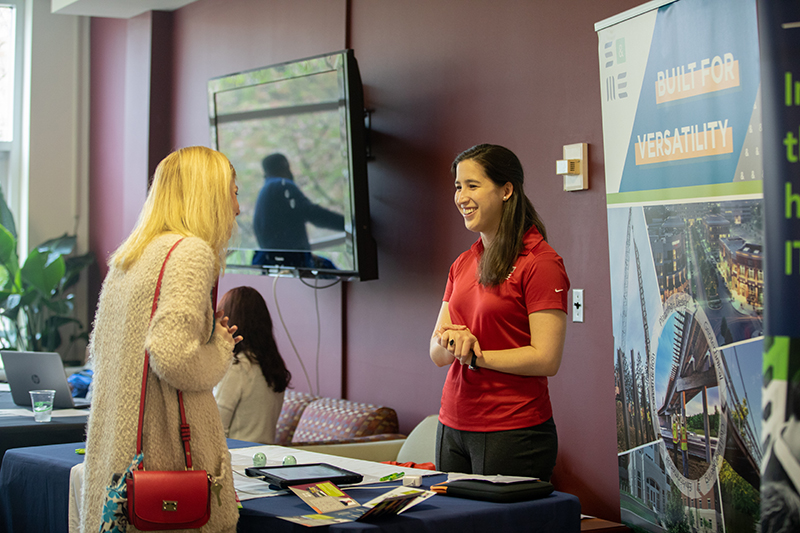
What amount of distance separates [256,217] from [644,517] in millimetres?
2513

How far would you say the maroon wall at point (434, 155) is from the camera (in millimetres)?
3020

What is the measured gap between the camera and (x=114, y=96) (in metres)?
5.99

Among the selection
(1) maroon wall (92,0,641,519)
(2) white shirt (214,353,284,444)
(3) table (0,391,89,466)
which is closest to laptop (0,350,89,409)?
(3) table (0,391,89,466)

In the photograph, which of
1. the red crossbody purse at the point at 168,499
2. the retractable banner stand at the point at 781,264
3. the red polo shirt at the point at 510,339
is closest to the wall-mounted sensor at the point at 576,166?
the red polo shirt at the point at 510,339

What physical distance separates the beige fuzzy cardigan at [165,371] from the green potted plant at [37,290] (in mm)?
4285

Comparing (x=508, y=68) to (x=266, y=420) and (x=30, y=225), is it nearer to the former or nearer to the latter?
(x=266, y=420)

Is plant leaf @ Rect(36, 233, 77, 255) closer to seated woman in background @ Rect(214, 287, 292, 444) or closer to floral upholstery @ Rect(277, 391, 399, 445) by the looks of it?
floral upholstery @ Rect(277, 391, 399, 445)

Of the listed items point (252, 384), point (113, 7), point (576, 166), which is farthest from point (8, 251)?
point (576, 166)

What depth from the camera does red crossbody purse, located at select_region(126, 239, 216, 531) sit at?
1.55 meters

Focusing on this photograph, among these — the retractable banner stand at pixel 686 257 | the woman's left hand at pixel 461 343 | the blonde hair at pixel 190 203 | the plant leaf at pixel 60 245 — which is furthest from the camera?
the plant leaf at pixel 60 245

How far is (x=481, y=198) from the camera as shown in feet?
7.30

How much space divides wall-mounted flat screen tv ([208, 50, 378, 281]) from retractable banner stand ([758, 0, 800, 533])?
2.16 m

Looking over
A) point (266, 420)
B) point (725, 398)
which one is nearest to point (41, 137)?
point (266, 420)

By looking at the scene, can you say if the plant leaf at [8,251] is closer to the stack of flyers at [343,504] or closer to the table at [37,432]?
the table at [37,432]
